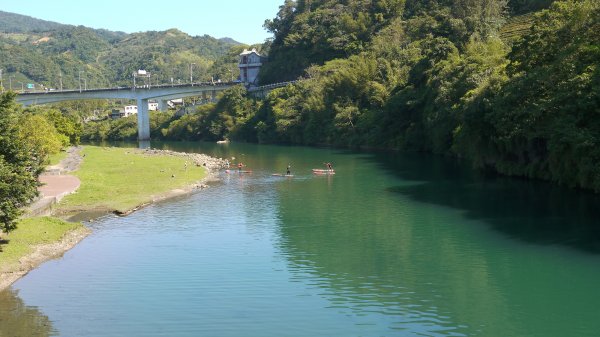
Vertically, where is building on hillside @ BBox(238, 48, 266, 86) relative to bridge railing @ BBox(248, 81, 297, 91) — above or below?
above

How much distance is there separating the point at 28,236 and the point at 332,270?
15600 millimetres

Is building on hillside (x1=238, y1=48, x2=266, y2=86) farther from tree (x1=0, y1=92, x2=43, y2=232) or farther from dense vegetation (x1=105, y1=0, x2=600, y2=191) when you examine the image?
tree (x1=0, y1=92, x2=43, y2=232)

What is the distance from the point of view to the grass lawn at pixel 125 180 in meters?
43.6

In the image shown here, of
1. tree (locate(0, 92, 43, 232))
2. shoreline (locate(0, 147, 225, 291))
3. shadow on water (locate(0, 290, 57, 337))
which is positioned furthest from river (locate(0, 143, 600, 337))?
tree (locate(0, 92, 43, 232))

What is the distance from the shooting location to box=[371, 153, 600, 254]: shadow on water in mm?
33219

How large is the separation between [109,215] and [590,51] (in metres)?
33.7

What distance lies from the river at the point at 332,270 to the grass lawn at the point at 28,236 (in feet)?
4.35

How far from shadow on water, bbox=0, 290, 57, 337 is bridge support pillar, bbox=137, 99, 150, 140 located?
389 feet

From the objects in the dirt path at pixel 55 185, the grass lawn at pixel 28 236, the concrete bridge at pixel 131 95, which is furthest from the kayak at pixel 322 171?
the concrete bridge at pixel 131 95

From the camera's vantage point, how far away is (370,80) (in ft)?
330

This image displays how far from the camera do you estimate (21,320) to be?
2192 cm

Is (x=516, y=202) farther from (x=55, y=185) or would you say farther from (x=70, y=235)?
(x=55, y=185)

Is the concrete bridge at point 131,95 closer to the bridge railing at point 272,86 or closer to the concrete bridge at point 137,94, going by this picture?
the concrete bridge at point 137,94

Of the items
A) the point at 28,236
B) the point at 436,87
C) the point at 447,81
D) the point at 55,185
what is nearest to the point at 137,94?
the point at 436,87
